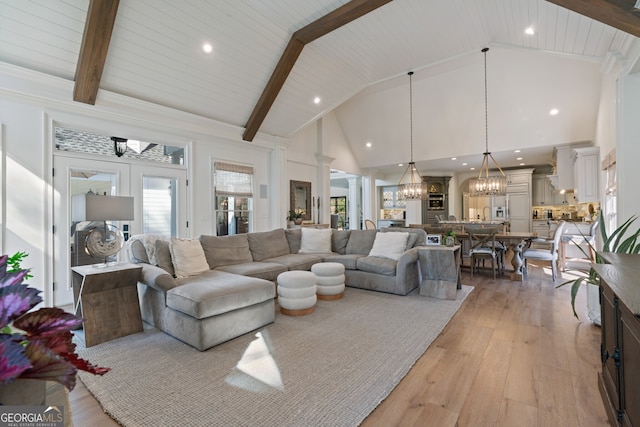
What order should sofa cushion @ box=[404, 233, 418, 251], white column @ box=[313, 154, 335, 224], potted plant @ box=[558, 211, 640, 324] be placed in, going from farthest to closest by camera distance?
1. white column @ box=[313, 154, 335, 224]
2. sofa cushion @ box=[404, 233, 418, 251]
3. potted plant @ box=[558, 211, 640, 324]

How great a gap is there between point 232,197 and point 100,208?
121 inches

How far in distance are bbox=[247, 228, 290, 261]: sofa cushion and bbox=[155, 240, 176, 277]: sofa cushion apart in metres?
1.36

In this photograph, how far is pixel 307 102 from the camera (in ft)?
20.1

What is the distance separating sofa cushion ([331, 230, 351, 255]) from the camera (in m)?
5.41

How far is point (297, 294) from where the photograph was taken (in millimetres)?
3422

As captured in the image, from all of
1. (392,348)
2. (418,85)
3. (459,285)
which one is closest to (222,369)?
(392,348)

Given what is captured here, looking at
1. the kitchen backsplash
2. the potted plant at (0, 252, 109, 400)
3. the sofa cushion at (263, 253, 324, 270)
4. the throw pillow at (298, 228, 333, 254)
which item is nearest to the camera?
the potted plant at (0, 252, 109, 400)

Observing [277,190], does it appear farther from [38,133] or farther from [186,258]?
[38,133]

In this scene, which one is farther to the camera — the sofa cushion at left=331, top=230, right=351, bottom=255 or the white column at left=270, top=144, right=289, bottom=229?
the white column at left=270, top=144, right=289, bottom=229

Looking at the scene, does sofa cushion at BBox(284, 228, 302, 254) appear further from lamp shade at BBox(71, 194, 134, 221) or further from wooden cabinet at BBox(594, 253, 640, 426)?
wooden cabinet at BBox(594, 253, 640, 426)

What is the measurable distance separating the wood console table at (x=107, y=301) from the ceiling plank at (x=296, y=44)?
11.4 feet

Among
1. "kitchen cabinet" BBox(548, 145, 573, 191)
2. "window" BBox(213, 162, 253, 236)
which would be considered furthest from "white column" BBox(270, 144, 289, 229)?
"kitchen cabinet" BBox(548, 145, 573, 191)

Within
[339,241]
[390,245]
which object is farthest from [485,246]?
[339,241]

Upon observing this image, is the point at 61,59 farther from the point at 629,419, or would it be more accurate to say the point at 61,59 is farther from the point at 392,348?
the point at 629,419
